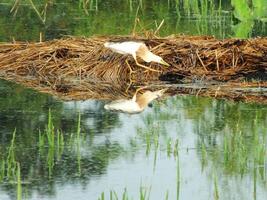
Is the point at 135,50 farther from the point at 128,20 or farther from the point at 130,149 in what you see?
the point at 128,20

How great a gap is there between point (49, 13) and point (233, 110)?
27.7ft

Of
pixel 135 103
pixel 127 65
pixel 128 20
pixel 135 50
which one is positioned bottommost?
pixel 135 103

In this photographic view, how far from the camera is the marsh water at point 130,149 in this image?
649 cm

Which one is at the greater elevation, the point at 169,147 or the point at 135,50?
the point at 135,50

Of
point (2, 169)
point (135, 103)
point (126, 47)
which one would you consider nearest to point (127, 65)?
point (126, 47)

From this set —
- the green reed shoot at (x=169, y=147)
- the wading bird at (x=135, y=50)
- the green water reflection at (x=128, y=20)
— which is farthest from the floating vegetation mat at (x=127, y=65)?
the green reed shoot at (x=169, y=147)

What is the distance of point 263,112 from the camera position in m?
8.99

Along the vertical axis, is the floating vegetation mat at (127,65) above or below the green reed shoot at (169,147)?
above

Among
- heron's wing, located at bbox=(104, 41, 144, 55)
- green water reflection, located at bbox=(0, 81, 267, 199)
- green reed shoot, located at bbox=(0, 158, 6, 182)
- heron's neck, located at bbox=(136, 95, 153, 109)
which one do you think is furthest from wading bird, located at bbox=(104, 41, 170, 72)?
green reed shoot, located at bbox=(0, 158, 6, 182)

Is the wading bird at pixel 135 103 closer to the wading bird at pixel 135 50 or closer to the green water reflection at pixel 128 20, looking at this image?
the wading bird at pixel 135 50

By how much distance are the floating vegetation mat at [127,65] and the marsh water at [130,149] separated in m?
0.53

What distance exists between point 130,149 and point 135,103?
190cm

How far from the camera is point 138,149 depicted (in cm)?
758

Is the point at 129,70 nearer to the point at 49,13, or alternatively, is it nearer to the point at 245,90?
the point at 245,90
